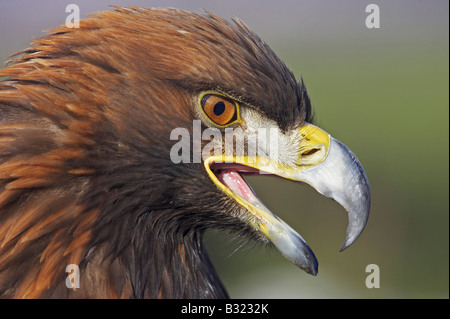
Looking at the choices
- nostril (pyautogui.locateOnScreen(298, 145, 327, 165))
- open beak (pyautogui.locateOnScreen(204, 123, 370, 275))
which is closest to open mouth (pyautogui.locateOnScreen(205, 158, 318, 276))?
open beak (pyautogui.locateOnScreen(204, 123, 370, 275))

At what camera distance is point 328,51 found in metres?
19.4

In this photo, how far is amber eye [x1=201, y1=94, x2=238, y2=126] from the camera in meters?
2.07

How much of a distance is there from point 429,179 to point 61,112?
966 cm

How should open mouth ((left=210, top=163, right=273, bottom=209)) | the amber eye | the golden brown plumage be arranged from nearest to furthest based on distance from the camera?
the golden brown plumage
the amber eye
open mouth ((left=210, top=163, right=273, bottom=209))

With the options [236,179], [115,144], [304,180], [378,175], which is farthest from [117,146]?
[378,175]

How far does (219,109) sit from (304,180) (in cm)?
44

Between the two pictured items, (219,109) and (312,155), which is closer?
(219,109)

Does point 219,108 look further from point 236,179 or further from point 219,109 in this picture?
point 236,179

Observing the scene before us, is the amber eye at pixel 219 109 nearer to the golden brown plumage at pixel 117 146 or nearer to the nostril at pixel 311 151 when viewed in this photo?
the golden brown plumage at pixel 117 146

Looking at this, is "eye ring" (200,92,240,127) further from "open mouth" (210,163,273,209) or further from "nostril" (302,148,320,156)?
"nostril" (302,148,320,156)

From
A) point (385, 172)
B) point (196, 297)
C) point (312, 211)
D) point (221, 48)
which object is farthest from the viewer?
point (385, 172)

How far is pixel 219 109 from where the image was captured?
209 centimetres
